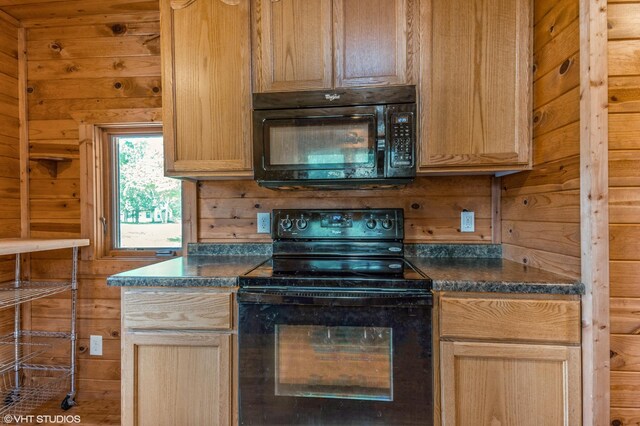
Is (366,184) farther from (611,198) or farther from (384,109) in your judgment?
(611,198)

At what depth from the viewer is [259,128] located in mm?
1506

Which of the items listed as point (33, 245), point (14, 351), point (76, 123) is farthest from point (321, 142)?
point (14, 351)

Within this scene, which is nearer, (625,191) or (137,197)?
(625,191)

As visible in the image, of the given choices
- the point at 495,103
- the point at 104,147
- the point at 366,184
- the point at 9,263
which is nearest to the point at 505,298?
the point at 366,184

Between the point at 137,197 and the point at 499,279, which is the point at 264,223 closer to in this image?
the point at 137,197

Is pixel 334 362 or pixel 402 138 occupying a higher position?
pixel 402 138

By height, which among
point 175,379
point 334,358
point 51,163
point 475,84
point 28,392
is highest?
point 475,84

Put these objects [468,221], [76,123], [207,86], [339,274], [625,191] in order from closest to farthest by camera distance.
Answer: [625,191]
[339,274]
[207,86]
[468,221]
[76,123]

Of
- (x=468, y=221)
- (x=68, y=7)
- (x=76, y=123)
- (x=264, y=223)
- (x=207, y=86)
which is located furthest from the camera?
(x=76, y=123)

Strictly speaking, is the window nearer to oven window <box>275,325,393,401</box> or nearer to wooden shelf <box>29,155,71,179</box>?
wooden shelf <box>29,155,71,179</box>

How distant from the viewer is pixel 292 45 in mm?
1557

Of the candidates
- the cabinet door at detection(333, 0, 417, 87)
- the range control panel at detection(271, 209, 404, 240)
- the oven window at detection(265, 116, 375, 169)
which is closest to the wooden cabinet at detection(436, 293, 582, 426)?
the range control panel at detection(271, 209, 404, 240)

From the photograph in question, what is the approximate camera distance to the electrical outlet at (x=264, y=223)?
1.92m

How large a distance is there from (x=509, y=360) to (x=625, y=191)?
2.37 feet
